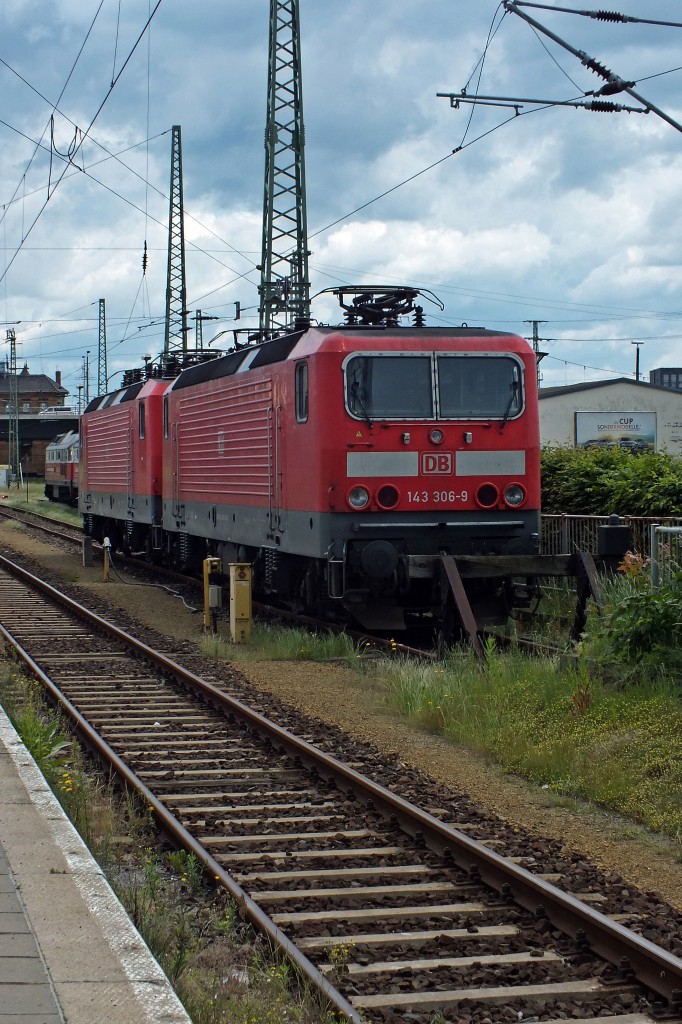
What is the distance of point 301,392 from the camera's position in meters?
13.8

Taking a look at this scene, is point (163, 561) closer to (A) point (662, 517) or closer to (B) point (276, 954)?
(A) point (662, 517)

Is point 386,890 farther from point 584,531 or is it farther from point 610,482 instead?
point 610,482

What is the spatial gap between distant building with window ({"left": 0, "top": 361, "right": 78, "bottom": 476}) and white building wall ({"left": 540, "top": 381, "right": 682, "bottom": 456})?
30632 mm

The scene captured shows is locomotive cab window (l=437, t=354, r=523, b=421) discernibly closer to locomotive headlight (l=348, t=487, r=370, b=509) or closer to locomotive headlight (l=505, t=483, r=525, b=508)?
locomotive headlight (l=505, t=483, r=525, b=508)

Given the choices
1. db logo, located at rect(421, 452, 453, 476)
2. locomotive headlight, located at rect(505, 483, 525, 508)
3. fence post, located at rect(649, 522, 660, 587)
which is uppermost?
db logo, located at rect(421, 452, 453, 476)

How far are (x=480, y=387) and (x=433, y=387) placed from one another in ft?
1.73

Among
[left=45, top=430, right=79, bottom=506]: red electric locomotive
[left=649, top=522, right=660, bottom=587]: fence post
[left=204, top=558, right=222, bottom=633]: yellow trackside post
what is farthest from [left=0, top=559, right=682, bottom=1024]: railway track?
[left=45, top=430, right=79, bottom=506]: red electric locomotive

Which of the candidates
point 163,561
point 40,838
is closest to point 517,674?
point 40,838

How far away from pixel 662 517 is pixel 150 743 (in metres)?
7.37

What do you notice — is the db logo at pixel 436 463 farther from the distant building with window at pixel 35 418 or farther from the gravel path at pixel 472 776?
the distant building with window at pixel 35 418

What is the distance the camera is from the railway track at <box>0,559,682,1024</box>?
15.8 feet

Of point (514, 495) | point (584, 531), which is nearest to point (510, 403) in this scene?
point (514, 495)

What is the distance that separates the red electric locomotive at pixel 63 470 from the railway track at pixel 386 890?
4028 cm

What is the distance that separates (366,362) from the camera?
13.3 m
